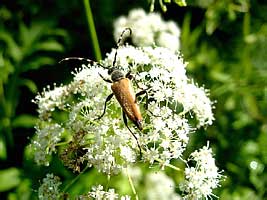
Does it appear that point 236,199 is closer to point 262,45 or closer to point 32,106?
point 262,45

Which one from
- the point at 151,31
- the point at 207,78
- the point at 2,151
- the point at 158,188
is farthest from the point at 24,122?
the point at 207,78

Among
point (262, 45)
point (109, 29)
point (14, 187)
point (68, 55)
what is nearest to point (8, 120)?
point (14, 187)

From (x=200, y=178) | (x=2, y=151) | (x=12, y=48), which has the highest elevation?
(x=12, y=48)

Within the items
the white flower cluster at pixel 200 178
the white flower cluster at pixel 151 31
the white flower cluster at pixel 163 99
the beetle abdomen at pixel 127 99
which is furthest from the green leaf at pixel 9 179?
the white flower cluster at pixel 200 178

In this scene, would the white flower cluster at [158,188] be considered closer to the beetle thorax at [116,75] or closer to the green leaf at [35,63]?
the green leaf at [35,63]

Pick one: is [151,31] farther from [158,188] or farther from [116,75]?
[116,75]

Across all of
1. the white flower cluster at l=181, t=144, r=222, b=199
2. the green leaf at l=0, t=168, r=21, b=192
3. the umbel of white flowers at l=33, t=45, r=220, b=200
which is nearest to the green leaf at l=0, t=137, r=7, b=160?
the green leaf at l=0, t=168, r=21, b=192

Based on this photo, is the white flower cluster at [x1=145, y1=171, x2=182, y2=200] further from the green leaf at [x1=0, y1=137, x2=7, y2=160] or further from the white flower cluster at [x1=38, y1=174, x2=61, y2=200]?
the white flower cluster at [x1=38, y1=174, x2=61, y2=200]
